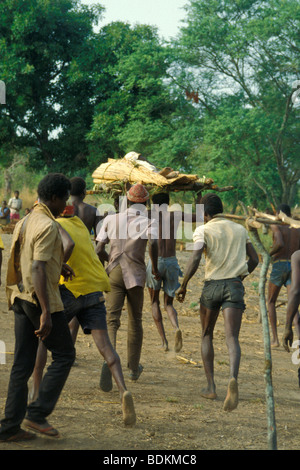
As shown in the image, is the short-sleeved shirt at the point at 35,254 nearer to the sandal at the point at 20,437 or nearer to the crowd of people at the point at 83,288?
the crowd of people at the point at 83,288

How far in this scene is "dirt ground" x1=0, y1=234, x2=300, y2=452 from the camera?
14.8ft

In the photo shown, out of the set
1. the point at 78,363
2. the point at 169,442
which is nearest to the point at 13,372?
the point at 169,442

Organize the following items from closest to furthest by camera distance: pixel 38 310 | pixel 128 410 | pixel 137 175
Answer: pixel 38 310
pixel 128 410
pixel 137 175

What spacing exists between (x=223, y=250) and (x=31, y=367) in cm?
240

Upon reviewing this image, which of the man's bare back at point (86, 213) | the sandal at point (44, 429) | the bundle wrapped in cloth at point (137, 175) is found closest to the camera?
the sandal at point (44, 429)

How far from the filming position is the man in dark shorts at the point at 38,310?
414cm

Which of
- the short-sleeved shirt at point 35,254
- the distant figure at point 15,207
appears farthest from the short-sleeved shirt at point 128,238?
the distant figure at point 15,207

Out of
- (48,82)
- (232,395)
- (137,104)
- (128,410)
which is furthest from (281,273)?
(48,82)

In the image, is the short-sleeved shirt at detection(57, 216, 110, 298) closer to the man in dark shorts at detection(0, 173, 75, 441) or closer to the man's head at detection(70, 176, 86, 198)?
the man in dark shorts at detection(0, 173, 75, 441)

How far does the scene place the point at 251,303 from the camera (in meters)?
13.3

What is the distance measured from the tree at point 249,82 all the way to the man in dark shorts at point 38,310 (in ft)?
72.3

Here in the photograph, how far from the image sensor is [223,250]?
595cm

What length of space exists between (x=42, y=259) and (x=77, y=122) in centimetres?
2565

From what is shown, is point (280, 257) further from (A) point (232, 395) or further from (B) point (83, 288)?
(B) point (83, 288)
